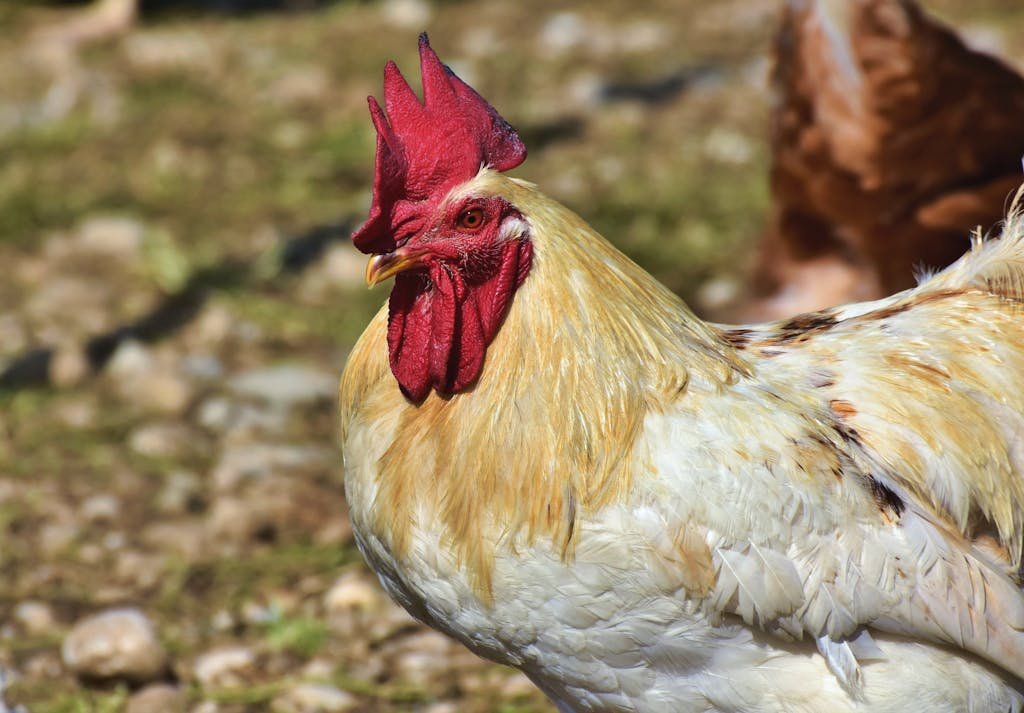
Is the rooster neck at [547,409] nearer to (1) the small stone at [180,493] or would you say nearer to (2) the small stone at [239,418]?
(1) the small stone at [180,493]

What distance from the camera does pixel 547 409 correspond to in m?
2.88

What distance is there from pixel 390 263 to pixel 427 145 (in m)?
0.27

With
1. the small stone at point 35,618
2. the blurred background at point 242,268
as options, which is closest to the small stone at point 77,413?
the blurred background at point 242,268

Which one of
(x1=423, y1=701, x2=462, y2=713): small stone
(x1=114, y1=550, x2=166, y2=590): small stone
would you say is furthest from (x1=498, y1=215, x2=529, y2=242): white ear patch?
(x1=114, y1=550, x2=166, y2=590): small stone

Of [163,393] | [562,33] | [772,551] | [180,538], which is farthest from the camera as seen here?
[562,33]

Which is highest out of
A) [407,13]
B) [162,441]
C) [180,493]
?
[407,13]

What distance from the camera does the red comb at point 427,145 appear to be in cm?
281

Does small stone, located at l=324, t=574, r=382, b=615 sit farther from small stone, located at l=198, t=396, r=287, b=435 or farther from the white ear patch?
the white ear patch

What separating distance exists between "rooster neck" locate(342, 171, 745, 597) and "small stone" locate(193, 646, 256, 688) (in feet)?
4.40

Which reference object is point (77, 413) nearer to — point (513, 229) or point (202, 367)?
point (202, 367)

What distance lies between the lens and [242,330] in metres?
6.09

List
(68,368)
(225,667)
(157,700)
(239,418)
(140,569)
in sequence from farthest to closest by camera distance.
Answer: (68,368), (239,418), (140,569), (225,667), (157,700)

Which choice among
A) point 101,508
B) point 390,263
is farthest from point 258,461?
point 390,263

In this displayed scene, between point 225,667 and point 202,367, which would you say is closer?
point 225,667
